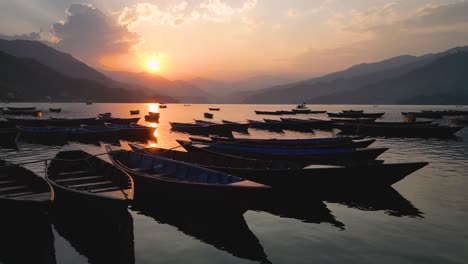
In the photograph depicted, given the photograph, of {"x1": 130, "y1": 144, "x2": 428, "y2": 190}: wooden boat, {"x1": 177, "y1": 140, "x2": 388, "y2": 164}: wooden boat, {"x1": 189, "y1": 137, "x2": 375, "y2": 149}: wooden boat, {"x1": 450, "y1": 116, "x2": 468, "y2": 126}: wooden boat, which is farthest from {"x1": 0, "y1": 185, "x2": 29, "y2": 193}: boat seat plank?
{"x1": 450, "y1": 116, "x2": 468, "y2": 126}: wooden boat

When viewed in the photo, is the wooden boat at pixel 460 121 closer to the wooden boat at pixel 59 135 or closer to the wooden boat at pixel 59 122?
the wooden boat at pixel 59 122

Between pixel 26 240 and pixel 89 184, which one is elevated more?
pixel 89 184

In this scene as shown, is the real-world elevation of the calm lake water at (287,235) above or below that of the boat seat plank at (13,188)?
below

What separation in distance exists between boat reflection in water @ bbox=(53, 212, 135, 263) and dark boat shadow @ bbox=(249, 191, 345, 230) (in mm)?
5643

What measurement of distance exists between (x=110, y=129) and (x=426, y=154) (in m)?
40.9

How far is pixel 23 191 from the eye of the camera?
45.1ft

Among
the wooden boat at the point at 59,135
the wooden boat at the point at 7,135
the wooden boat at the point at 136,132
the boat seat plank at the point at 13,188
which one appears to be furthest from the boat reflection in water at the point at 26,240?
the wooden boat at the point at 136,132

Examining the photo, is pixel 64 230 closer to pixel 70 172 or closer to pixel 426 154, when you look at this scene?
pixel 70 172

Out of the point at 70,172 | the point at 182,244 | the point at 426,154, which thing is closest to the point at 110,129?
the point at 70,172

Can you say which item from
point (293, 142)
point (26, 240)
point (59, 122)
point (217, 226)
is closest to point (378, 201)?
point (217, 226)

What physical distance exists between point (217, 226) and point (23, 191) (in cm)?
874

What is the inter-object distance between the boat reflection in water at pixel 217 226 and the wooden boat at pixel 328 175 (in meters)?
3.36

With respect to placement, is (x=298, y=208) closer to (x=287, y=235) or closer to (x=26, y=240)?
(x=287, y=235)

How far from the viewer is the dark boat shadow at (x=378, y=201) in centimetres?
1617
